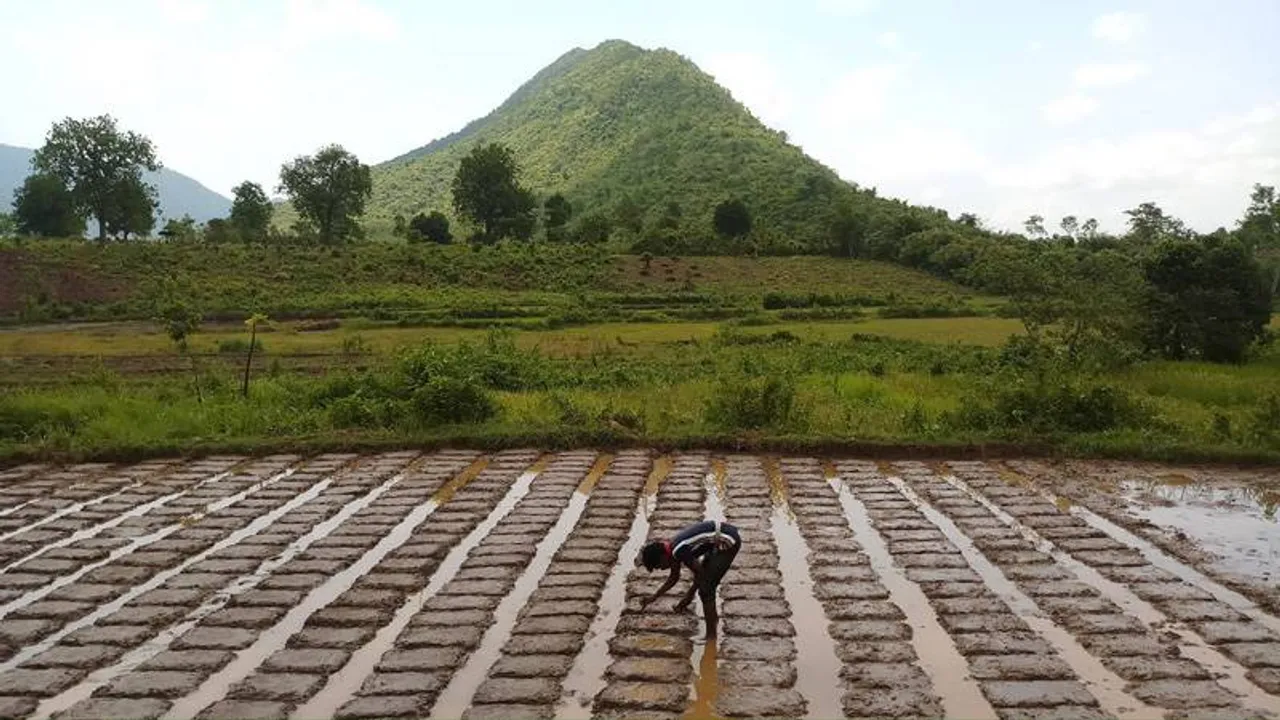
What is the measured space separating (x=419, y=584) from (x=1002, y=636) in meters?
4.23

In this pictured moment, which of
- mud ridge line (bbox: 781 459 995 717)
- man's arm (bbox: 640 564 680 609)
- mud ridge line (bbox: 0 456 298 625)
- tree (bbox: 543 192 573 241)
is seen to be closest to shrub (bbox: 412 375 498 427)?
mud ridge line (bbox: 0 456 298 625)

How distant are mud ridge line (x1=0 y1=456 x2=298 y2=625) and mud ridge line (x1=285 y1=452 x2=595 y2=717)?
7.77 feet

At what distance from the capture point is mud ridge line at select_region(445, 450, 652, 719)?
17.7ft

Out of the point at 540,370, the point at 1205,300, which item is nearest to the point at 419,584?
the point at 540,370

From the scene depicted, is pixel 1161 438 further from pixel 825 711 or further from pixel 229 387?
pixel 229 387

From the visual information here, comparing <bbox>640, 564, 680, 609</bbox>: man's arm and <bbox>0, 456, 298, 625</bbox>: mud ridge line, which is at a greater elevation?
<bbox>640, 564, 680, 609</bbox>: man's arm

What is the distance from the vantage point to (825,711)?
5.25 metres

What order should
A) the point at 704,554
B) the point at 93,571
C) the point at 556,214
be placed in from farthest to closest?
the point at 556,214, the point at 93,571, the point at 704,554

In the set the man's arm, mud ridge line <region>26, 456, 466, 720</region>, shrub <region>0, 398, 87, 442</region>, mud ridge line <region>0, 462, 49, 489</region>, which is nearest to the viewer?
mud ridge line <region>26, 456, 466, 720</region>

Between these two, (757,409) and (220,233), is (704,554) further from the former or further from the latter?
(220,233)

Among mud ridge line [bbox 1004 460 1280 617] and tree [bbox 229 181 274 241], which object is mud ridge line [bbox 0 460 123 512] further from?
tree [bbox 229 181 274 241]

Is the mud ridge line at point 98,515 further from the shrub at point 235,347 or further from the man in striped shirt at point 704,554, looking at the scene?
the shrub at point 235,347

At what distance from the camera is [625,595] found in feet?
23.6

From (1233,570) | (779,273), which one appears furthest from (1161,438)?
(779,273)
